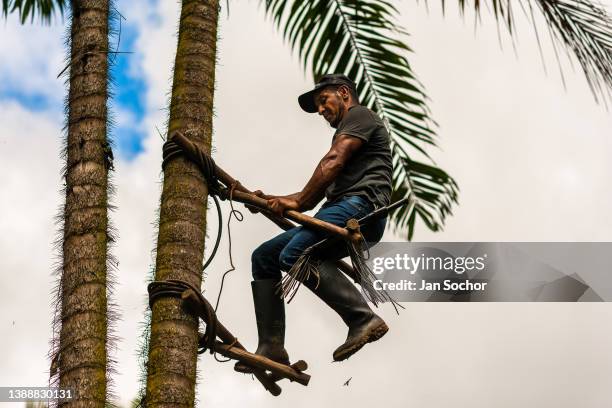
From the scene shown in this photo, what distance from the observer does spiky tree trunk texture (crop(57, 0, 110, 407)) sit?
5176mm

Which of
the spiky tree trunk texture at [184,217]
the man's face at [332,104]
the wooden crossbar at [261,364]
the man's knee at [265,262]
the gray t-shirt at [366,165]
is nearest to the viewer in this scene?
the spiky tree trunk texture at [184,217]

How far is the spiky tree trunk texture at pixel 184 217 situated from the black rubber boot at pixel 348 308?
708mm

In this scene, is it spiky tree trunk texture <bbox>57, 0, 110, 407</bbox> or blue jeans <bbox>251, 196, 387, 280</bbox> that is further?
blue jeans <bbox>251, 196, 387, 280</bbox>

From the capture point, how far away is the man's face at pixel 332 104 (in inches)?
244

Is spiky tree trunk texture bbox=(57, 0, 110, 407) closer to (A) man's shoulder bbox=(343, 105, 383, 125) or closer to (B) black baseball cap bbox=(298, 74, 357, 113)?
(B) black baseball cap bbox=(298, 74, 357, 113)

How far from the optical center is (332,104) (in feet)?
20.3

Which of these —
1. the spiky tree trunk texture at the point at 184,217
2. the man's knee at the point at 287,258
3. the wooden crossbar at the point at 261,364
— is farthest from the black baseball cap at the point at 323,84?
the wooden crossbar at the point at 261,364

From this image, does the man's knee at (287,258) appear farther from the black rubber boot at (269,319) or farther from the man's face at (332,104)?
the man's face at (332,104)

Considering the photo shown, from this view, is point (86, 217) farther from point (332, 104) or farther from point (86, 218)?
point (332, 104)

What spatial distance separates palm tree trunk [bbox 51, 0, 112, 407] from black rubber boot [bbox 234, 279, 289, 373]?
2.88 feet

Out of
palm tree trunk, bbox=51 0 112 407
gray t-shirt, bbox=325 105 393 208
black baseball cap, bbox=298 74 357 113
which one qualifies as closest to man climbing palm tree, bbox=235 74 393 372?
gray t-shirt, bbox=325 105 393 208

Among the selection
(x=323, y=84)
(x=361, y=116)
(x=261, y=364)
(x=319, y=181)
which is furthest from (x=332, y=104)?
(x=261, y=364)

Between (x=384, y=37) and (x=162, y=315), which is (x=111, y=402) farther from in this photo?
(x=384, y=37)

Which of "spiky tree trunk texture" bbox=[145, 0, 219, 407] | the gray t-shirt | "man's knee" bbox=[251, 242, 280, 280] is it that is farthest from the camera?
"man's knee" bbox=[251, 242, 280, 280]
